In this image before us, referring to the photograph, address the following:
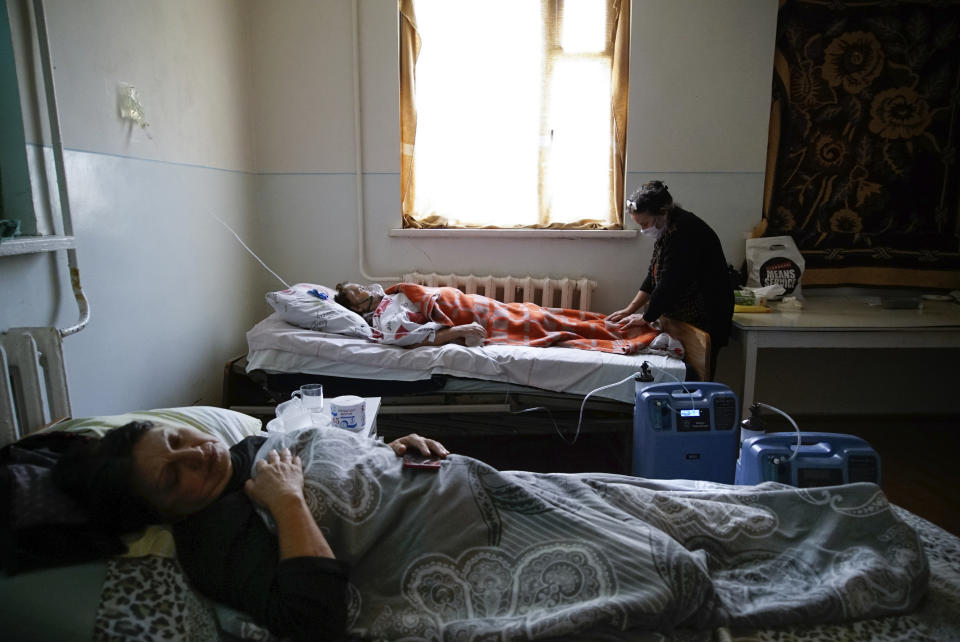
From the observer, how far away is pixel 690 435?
1888mm

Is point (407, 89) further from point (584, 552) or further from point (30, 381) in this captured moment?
point (584, 552)

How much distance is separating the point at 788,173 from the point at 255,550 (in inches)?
Result: 124

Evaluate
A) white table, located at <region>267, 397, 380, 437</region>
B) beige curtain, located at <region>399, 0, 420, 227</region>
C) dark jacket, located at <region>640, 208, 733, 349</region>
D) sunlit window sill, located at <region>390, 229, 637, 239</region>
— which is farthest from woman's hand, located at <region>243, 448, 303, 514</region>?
beige curtain, located at <region>399, 0, 420, 227</region>

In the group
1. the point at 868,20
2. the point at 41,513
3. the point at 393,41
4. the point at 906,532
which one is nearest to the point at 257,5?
the point at 393,41

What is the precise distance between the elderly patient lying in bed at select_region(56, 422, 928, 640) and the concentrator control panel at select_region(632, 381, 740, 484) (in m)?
0.69

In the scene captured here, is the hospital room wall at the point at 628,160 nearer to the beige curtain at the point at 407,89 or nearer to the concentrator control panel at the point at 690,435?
the beige curtain at the point at 407,89

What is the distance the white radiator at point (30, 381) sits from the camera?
1239mm

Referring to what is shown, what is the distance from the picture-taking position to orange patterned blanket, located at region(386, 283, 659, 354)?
257 centimetres

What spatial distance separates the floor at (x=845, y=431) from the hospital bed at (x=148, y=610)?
1.35 meters

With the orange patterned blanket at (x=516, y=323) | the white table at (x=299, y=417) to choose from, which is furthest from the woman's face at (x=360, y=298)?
the white table at (x=299, y=417)

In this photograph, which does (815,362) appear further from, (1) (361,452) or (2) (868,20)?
(1) (361,452)

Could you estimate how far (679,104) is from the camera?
10.0 feet

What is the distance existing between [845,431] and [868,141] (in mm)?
1504

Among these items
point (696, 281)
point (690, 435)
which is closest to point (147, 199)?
point (690, 435)
